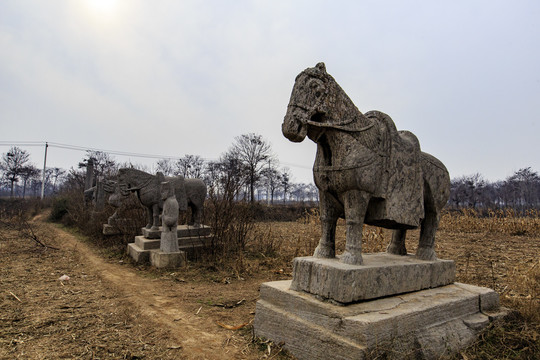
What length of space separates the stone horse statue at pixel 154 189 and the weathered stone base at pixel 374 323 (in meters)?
5.12

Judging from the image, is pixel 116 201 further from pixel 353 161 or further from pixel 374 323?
pixel 374 323

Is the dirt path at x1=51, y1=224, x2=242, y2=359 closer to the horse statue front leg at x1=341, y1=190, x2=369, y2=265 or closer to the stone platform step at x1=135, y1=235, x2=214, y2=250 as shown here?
the stone platform step at x1=135, y1=235, x2=214, y2=250

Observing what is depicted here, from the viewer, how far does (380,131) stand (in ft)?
10.6

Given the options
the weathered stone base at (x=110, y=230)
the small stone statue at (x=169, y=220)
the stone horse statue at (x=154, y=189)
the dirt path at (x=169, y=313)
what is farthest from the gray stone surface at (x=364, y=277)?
the weathered stone base at (x=110, y=230)

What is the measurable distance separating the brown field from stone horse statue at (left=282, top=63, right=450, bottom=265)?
4.31 ft

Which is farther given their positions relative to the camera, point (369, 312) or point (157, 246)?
point (157, 246)

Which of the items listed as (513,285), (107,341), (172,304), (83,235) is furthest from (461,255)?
(83,235)

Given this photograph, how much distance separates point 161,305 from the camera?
447 centimetres

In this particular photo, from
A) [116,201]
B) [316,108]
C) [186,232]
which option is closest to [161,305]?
[316,108]

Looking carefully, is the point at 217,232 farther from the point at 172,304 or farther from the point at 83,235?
the point at 83,235

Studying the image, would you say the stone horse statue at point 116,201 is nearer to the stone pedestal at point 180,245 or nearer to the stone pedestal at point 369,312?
the stone pedestal at point 180,245

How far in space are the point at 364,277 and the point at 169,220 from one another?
486 centimetres

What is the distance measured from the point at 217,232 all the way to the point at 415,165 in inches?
212

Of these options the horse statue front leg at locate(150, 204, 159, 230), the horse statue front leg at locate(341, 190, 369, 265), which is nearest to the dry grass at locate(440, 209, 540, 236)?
the horse statue front leg at locate(150, 204, 159, 230)
